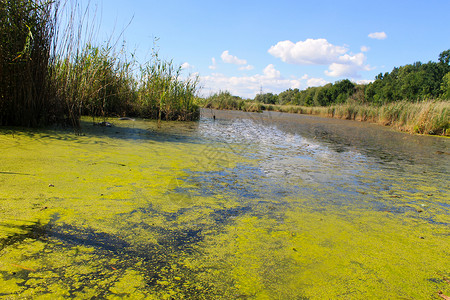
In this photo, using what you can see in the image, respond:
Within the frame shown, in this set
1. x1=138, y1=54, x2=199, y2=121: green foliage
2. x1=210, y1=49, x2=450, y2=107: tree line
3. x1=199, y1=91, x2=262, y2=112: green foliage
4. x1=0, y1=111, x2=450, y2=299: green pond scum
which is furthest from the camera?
x1=210, y1=49, x2=450, y2=107: tree line

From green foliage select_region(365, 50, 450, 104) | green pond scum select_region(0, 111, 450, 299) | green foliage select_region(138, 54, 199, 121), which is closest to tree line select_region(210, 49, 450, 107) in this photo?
green foliage select_region(365, 50, 450, 104)

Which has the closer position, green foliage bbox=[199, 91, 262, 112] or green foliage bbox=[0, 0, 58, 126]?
green foliage bbox=[0, 0, 58, 126]

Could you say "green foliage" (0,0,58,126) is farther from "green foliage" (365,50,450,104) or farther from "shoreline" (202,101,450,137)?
"green foliage" (365,50,450,104)

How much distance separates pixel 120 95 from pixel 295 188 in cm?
629

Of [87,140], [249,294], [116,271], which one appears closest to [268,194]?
[249,294]

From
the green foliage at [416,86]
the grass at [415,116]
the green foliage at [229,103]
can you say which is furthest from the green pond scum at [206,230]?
the green foliage at [416,86]

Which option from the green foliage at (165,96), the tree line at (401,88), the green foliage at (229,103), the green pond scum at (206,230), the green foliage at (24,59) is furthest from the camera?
the tree line at (401,88)

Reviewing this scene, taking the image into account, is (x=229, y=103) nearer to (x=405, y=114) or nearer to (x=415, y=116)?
(x=405, y=114)

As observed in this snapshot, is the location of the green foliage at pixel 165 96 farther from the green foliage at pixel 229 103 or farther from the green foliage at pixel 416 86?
the green foliage at pixel 416 86

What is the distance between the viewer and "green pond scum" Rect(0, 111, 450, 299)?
3.82ft

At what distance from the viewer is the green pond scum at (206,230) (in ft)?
3.82

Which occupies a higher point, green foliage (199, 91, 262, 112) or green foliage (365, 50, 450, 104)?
green foliage (365, 50, 450, 104)

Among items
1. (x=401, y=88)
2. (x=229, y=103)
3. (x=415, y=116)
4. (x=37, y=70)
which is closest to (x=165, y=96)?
(x=37, y=70)

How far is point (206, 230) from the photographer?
167 cm
